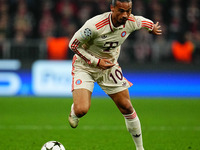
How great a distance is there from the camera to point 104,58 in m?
6.59

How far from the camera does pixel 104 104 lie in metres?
13.6

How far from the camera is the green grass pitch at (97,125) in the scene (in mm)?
7559

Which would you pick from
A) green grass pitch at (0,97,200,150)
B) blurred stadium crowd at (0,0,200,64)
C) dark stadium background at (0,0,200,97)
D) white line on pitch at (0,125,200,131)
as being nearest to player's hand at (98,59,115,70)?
green grass pitch at (0,97,200,150)

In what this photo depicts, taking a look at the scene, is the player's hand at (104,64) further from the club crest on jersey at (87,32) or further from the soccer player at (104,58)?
the club crest on jersey at (87,32)

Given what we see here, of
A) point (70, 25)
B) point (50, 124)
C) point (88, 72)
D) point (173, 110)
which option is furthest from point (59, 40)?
point (88, 72)

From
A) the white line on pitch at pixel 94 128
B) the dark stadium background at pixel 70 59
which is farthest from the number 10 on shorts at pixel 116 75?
the dark stadium background at pixel 70 59

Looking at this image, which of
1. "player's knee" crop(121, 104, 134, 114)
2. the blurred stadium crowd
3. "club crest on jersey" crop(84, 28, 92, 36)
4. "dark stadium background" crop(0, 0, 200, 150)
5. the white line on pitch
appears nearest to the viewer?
"club crest on jersey" crop(84, 28, 92, 36)

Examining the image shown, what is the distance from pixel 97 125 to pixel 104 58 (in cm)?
357

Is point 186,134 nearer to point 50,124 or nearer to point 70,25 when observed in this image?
point 50,124

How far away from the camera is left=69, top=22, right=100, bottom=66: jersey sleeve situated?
6188 mm

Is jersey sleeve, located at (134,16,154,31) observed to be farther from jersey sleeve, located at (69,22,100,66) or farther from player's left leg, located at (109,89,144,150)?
player's left leg, located at (109,89,144,150)

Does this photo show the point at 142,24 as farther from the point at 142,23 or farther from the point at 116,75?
the point at 116,75

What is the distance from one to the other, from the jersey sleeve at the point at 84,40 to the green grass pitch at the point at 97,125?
153 cm

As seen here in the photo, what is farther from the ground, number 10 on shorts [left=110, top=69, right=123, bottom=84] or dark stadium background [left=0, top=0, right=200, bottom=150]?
number 10 on shorts [left=110, top=69, right=123, bottom=84]
